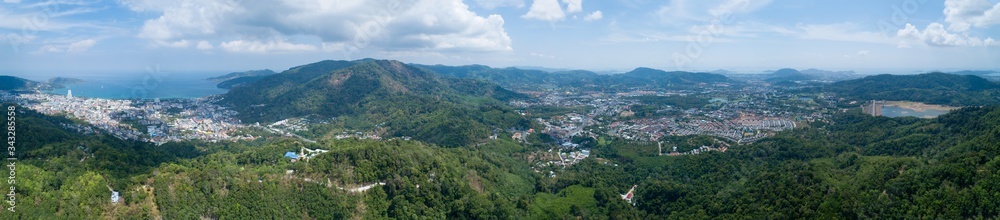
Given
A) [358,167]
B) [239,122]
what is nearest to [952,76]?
[358,167]

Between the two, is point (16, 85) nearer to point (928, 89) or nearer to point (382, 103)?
point (382, 103)

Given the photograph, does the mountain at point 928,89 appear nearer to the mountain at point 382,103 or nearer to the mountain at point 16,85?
the mountain at point 382,103

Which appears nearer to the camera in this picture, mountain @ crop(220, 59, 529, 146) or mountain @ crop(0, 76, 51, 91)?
mountain @ crop(220, 59, 529, 146)

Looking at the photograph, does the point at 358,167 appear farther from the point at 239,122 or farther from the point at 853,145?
the point at 239,122

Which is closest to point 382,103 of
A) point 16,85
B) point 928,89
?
point 16,85

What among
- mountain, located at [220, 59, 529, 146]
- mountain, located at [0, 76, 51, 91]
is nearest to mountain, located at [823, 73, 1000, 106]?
mountain, located at [220, 59, 529, 146]

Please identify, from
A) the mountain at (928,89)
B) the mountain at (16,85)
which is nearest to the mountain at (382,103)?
the mountain at (16,85)

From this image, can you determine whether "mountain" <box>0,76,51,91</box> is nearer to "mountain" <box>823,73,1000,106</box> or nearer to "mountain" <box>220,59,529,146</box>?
"mountain" <box>220,59,529,146</box>
